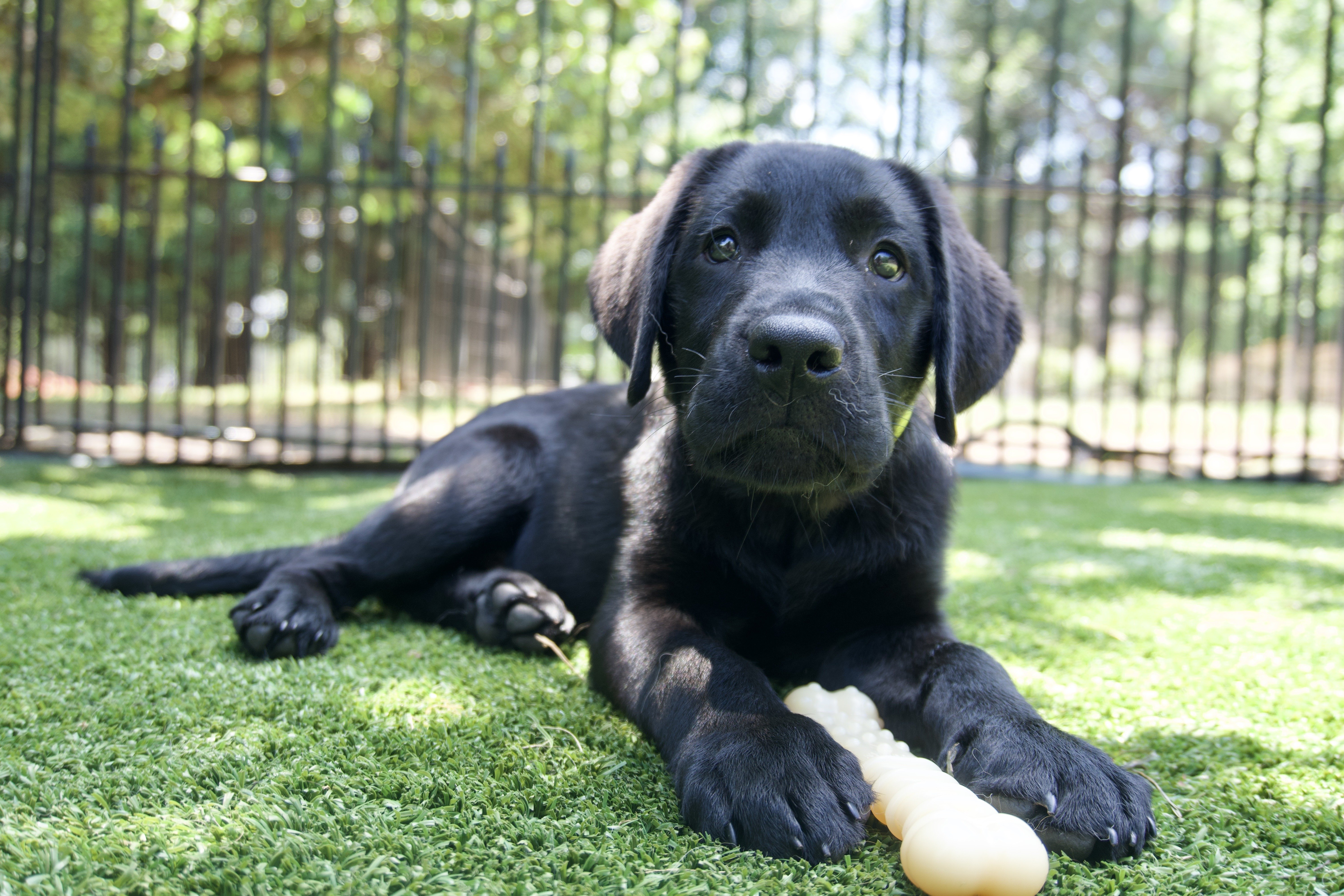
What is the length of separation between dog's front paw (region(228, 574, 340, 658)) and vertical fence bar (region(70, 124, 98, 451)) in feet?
15.8

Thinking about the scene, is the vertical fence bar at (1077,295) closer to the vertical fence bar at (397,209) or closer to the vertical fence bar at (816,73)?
the vertical fence bar at (816,73)

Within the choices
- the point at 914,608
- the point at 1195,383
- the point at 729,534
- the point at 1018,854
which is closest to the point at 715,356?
the point at 729,534

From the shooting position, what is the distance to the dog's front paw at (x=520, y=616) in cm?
233

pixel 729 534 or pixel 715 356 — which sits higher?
pixel 715 356

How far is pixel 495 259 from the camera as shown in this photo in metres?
6.42

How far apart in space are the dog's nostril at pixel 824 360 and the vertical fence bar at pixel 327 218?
17.1ft

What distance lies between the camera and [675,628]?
6.16 ft

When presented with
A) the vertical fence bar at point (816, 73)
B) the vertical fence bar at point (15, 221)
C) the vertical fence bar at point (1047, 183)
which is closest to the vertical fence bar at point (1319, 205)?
the vertical fence bar at point (1047, 183)

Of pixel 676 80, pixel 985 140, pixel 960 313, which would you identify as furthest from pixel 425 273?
pixel 960 313

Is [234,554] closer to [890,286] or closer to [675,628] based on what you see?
[675,628]

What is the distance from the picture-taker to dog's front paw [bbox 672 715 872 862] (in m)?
1.30

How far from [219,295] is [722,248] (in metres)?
5.47

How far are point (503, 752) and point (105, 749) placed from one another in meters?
0.64

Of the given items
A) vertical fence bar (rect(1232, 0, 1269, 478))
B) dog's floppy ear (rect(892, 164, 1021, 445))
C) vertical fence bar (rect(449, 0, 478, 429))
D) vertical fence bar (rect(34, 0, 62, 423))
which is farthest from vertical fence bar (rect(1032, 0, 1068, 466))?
vertical fence bar (rect(34, 0, 62, 423))
